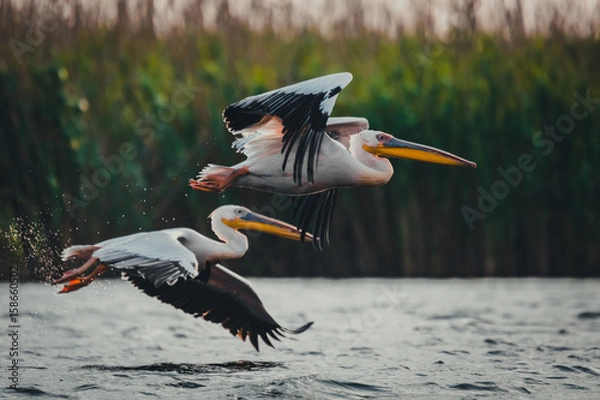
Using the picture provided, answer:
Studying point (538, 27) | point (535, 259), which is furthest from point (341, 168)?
point (538, 27)

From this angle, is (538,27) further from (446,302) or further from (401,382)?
(401,382)

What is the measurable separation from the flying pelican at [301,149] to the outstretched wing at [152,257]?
45 cm

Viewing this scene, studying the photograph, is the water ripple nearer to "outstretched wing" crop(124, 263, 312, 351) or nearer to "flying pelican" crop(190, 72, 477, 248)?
"outstretched wing" crop(124, 263, 312, 351)

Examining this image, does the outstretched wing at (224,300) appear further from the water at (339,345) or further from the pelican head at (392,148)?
the pelican head at (392,148)

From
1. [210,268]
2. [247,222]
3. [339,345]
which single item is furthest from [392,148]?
[339,345]

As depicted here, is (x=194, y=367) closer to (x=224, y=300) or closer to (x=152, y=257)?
(x=224, y=300)

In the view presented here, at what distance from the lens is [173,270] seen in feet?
22.1

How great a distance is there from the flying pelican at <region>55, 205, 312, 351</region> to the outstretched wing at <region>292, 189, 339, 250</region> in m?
0.13

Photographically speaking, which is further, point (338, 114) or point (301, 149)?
point (338, 114)

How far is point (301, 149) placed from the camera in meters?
7.14

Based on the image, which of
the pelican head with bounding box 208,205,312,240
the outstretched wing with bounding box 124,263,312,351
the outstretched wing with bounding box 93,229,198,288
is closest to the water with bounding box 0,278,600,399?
the outstretched wing with bounding box 124,263,312,351

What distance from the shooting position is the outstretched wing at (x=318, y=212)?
27.1ft

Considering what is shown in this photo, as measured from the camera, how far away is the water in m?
7.49

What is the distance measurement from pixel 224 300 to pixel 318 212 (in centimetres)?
93
